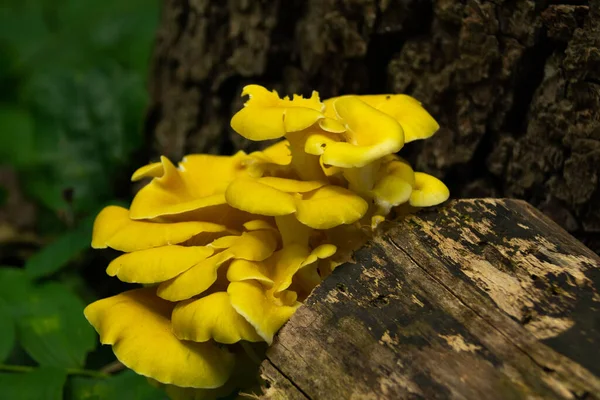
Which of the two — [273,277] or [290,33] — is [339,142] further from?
[290,33]

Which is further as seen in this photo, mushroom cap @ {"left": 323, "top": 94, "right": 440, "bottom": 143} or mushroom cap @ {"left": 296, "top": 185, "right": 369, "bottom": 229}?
mushroom cap @ {"left": 323, "top": 94, "right": 440, "bottom": 143}

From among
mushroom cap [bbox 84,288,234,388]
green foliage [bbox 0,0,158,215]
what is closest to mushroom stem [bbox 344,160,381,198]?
mushroom cap [bbox 84,288,234,388]

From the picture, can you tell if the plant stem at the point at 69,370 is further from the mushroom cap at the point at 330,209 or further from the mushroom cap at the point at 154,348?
the mushroom cap at the point at 330,209

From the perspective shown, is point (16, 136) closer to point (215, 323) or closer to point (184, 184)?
point (184, 184)

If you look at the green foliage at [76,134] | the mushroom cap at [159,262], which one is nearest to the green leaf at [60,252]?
the green foliage at [76,134]

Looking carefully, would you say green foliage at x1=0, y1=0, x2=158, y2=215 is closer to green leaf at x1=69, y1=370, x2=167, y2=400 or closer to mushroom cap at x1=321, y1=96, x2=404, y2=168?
green leaf at x1=69, y1=370, x2=167, y2=400

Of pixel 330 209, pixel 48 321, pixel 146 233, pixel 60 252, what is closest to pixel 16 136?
pixel 60 252

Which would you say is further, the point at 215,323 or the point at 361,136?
the point at 361,136
